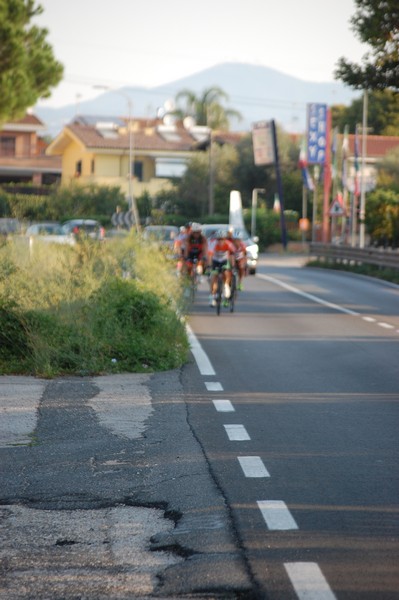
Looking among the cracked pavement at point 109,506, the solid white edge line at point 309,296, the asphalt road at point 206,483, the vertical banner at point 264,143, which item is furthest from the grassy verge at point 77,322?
the vertical banner at point 264,143

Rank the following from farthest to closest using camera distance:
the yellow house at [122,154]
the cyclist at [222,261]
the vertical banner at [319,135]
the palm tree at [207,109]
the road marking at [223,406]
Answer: the palm tree at [207,109] < the yellow house at [122,154] < the vertical banner at [319,135] < the cyclist at [222,261] < the road marking at [223,406]

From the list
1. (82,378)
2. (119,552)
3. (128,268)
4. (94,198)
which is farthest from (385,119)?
(119,552)

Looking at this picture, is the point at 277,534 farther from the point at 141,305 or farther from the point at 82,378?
the point at 141,305

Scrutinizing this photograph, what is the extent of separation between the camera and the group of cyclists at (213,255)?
24266 millimetres

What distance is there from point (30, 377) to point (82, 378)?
565 millimetres

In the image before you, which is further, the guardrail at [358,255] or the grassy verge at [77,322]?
the guardrail at [358,255]

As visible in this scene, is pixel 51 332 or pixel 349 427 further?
pixel 51 332

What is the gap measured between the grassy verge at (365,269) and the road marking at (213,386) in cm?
2436

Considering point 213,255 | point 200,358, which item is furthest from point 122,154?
point 200,358

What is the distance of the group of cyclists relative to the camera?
955 inches

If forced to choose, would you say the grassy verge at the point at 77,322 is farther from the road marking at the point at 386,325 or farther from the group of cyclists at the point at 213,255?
the group of cyclists at the point at 213,255

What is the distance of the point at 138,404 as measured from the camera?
11719 millimetres

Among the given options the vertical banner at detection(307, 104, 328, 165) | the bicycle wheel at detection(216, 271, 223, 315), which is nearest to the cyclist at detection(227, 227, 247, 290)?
the bicycle wheel at detection(216, 271, 223, 315)

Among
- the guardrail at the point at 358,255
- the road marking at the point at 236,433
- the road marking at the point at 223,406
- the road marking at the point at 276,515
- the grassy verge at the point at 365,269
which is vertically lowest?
the grassy verge at the point at 365,269
